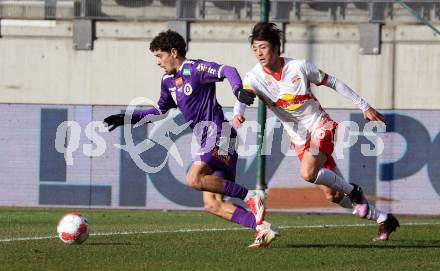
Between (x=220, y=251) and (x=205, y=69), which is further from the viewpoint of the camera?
(x=205, y=69)

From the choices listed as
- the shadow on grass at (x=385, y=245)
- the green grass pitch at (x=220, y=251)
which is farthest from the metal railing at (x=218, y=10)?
the shadow on grass at (x=385, y=245)

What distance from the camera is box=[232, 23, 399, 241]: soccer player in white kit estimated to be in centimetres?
1114

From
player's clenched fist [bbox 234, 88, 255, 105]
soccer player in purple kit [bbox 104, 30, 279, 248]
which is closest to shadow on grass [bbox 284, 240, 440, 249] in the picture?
soccer player in purple kit [bbox 104, 30, 279, 248]

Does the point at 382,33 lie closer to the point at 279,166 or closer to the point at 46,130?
the point at 279,166

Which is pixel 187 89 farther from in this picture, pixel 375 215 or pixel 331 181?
pixel 375 215

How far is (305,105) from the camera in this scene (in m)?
11.3

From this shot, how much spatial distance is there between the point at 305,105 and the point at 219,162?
3.76 feet

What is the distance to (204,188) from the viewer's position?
10.8 metres

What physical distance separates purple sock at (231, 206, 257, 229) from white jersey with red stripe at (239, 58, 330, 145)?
Answer: 45.7 inches

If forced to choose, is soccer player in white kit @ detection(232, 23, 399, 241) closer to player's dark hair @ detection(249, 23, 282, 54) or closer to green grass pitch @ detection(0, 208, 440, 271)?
player's dark hair @ detection(249, 23, 282, 54)

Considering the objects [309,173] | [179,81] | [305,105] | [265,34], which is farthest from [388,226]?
[179,81]

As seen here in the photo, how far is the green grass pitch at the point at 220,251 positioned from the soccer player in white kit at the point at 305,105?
2.04ft

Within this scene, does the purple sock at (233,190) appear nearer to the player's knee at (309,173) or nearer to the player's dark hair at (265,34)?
the player's knee at (309,173)

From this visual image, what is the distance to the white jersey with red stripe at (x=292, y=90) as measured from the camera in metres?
11.2
